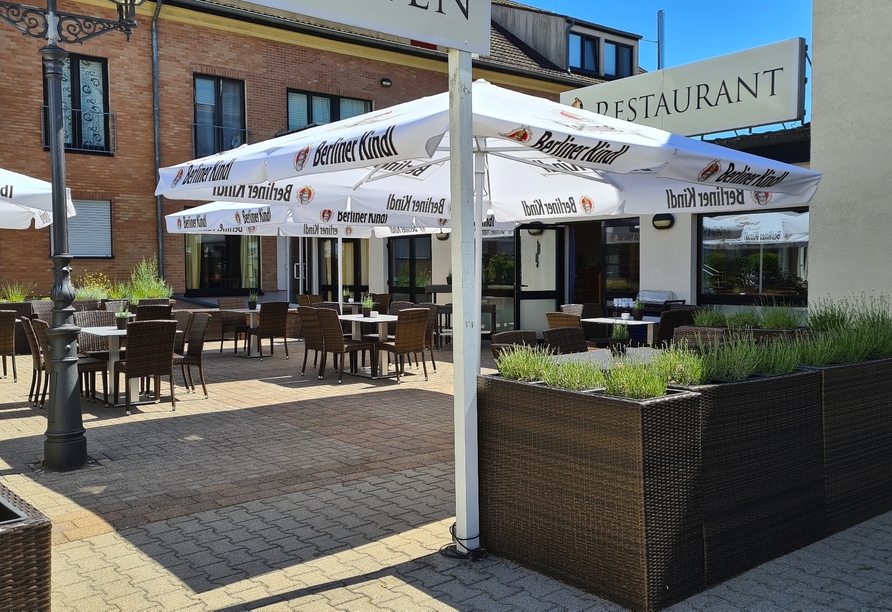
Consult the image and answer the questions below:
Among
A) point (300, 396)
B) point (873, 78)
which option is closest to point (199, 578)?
point (300, 396)

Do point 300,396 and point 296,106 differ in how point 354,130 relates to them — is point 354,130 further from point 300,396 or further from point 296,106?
point 296,106

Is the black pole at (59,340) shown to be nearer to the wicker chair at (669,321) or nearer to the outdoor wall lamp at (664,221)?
the wicker chair at (669,321)

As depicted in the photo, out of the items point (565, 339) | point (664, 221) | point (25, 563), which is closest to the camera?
point (25, 563)

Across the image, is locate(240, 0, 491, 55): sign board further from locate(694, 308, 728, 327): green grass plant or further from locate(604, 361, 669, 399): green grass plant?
locate(694, 308, 728, 327): green grass plant

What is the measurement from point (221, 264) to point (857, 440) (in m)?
16.6

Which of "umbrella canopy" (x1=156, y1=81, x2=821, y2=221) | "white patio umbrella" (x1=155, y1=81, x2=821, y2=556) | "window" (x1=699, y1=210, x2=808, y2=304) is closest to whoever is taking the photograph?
"white patio umbrella" (x1=155, y1=81, x2=821, y2=556)

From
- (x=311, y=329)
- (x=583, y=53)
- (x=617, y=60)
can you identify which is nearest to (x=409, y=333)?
(x=311, y=329)

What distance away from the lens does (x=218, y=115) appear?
18.0 metres

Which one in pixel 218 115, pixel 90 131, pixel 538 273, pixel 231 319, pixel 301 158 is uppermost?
pixel 218 115

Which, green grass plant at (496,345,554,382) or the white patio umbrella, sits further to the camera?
the white patio umbrella

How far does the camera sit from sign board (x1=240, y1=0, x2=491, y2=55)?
3.28 m

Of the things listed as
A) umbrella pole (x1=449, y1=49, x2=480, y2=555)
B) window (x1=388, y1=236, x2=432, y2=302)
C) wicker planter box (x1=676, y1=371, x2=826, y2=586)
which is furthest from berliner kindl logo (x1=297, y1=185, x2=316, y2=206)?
window (x1=388, y1=236, x2=432, y2=302)

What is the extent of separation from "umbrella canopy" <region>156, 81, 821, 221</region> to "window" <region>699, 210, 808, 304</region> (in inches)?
168

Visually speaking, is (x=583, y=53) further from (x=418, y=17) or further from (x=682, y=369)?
(x=682, y=369)
